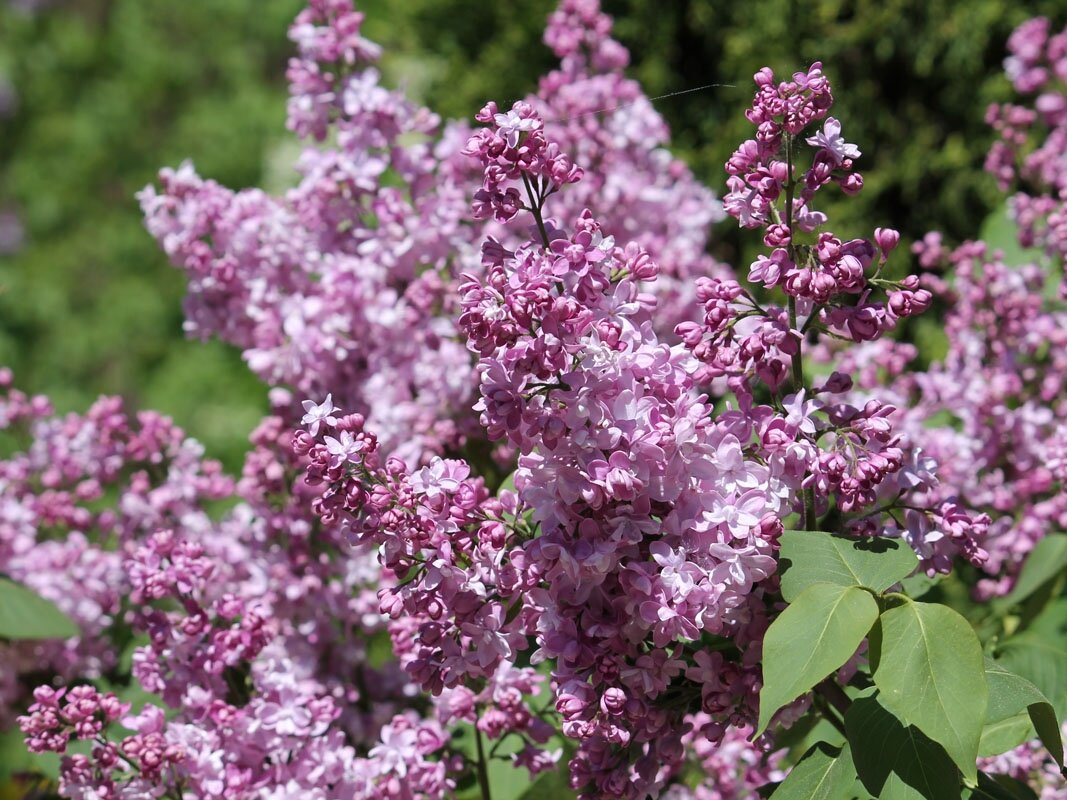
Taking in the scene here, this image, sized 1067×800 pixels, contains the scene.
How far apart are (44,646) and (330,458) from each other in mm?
1493

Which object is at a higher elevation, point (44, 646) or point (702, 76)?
point (702, 76)

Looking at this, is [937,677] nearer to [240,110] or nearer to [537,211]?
[537,211]

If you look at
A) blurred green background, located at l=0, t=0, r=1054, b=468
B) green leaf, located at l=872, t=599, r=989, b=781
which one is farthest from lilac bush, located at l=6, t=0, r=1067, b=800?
blurred green background, located at l=0, t=0, r=1054, b=468

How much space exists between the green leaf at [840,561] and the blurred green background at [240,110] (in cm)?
161

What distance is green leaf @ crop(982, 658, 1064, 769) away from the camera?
51.9 inches

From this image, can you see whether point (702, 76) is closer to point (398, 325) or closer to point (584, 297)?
point (398, 325)

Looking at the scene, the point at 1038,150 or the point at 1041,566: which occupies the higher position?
the point at 1038,150

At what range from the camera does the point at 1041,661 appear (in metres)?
2.04

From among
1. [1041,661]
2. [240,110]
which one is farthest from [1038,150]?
[240,110]

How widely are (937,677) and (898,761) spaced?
0.13 meters

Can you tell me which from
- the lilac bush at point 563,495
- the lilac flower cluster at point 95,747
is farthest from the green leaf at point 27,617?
the lilac flower cluster at point 95,747

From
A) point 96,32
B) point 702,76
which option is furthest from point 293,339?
point 96,32

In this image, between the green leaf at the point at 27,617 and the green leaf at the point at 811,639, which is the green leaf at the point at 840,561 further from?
the green leaf at the point at 27,617

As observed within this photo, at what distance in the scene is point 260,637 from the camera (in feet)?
6.28
